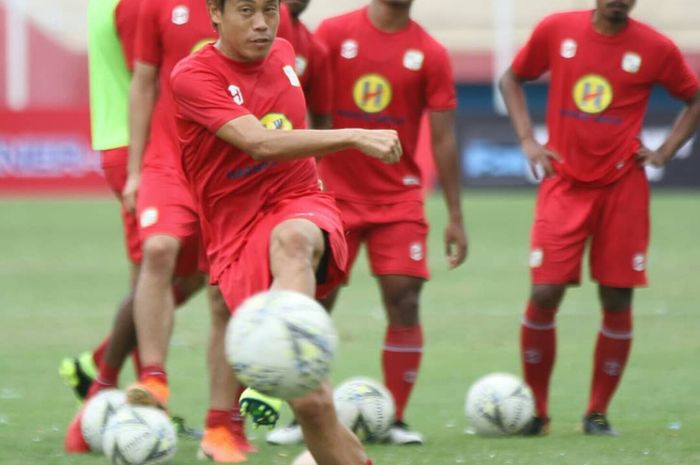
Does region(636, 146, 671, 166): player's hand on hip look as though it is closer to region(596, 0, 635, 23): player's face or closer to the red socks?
region(596, 0, 635, 23): player's face

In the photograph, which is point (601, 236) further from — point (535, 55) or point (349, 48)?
point (349, 48)

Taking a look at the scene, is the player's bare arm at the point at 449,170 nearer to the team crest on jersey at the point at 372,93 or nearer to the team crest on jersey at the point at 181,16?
the team crest on jersey at the point at 372,93

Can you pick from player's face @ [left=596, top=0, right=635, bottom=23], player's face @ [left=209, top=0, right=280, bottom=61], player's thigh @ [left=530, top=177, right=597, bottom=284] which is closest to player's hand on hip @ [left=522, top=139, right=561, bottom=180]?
player's thigh @ [left=530, top=177, right=597, bottom=284]

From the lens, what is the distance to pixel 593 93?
26.0 ft

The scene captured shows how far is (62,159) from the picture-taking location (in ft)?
78.9

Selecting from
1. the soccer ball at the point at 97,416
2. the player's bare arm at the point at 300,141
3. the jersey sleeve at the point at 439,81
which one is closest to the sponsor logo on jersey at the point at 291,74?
the player's bare arm at the point at 300,141

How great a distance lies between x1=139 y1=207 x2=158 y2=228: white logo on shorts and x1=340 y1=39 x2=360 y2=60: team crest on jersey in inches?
57.5

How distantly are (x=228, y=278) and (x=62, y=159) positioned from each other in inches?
732

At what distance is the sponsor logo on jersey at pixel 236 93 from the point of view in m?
5.98

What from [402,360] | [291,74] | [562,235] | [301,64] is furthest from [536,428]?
[291,74]

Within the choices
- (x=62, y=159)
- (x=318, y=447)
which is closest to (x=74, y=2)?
(x=62, y=159)

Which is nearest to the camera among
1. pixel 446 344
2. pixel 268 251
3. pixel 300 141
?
pixel 300 141

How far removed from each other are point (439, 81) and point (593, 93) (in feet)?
2.64

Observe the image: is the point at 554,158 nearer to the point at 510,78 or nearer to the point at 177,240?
the point at 510,78
